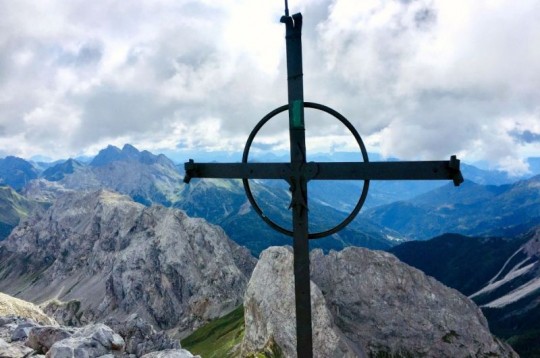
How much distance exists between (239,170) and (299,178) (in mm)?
1378

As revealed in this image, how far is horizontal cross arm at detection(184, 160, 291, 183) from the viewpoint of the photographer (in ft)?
25.6

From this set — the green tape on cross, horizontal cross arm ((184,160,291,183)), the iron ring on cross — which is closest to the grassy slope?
horizontal cross arm ((184,160,291,183))

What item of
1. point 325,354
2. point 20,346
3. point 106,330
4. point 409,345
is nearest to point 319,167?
point 106,330

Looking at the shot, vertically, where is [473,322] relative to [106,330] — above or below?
below

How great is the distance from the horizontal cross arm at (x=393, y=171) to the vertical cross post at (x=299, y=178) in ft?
1.33

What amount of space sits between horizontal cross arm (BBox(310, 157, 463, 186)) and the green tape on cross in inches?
32.4

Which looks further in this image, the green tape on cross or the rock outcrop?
the rock outcrop

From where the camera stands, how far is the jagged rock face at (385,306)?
99700 millimetres

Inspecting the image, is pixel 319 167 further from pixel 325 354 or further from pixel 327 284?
pixel 327 284

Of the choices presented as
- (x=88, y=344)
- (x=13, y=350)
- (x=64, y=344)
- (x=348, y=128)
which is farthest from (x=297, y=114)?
(x=13, y=350)

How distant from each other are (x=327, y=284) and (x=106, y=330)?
11652cm

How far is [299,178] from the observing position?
7.70 m

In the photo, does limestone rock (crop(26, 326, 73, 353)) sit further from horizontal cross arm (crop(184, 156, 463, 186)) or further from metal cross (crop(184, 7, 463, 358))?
metal cross (crop(184, 7, 463, 358))

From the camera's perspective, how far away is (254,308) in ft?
309
